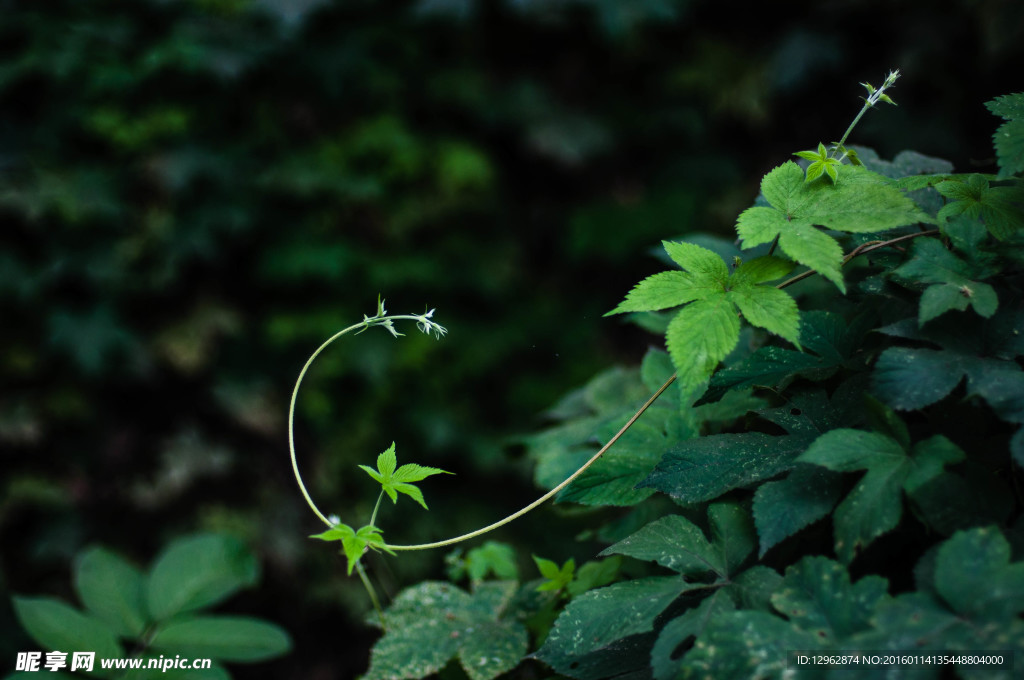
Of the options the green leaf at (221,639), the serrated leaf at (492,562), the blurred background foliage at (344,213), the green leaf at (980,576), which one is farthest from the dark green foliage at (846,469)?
the blurred background foliage at (344,213)

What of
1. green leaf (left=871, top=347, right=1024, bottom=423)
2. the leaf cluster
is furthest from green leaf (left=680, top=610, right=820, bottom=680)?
the leaf cluster

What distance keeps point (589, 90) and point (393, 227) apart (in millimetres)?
1157

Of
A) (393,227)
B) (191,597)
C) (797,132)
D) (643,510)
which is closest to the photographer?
(643,510)

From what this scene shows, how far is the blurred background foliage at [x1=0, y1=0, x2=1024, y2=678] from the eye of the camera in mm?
2531

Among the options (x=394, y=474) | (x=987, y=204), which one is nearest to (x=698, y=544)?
(x=394, y=474)

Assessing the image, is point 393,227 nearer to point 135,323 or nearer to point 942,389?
point 135,323

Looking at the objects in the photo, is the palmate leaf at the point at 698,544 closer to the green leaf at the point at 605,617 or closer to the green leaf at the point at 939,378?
the green leaf at the point at 605,617

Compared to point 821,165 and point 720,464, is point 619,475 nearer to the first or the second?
point 720,464

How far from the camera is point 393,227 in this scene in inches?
115

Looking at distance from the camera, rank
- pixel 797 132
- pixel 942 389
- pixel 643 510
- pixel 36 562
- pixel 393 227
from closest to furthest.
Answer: pixel 942 389, pixel 643 510, pixel 36 562, pixel 393 227, pixel 797 132

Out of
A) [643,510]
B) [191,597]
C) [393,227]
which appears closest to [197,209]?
[393,227]

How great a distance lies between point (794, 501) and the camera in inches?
22.6

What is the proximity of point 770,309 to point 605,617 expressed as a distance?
1.02ft

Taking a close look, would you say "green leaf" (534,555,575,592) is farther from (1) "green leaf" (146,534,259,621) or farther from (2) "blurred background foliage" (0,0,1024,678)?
(2) "blurred background foliage" (0,0,1024,678)
